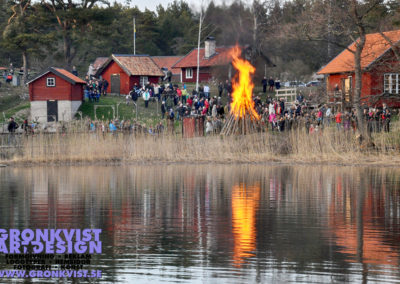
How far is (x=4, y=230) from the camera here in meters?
16.6

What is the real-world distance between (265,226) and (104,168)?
61.7 ft

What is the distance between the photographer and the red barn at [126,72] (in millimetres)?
76875

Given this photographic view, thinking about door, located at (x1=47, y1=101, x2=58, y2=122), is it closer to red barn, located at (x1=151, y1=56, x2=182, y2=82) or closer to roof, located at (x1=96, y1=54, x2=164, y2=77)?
roof, located at (x1=96, y1=54, x2=164, y2=77)

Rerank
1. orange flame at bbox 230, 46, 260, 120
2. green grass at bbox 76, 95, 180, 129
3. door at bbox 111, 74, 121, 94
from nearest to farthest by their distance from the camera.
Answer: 1. orange flame at bbox 230, 46, 260, 120
2. green grass at bbox 76, 95, 180, 129
3. door at bbox 111, 74, 121, 94

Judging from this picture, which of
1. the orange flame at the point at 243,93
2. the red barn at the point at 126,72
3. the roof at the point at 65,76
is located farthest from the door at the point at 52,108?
the orange flame at the point at 243,93

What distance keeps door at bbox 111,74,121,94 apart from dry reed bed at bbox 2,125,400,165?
1602 inches

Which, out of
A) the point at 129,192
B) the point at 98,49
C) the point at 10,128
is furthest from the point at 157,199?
the point at 98,49

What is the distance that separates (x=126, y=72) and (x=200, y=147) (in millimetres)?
41491

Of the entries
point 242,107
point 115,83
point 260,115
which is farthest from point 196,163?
point 115,83

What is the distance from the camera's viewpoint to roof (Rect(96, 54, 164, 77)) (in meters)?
76.8

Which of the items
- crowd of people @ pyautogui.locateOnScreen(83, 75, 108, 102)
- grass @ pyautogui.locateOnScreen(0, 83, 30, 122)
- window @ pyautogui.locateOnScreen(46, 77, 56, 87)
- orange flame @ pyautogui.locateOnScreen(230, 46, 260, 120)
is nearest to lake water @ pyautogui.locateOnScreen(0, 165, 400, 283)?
orange flame @ pyautogui.locateOnScreen(230, 46, 260, 120)

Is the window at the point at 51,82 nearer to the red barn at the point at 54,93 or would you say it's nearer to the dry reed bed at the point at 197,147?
the red barn at the point at 54,93

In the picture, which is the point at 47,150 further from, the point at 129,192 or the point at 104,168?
the point at 129,192

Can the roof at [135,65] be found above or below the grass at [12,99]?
above
